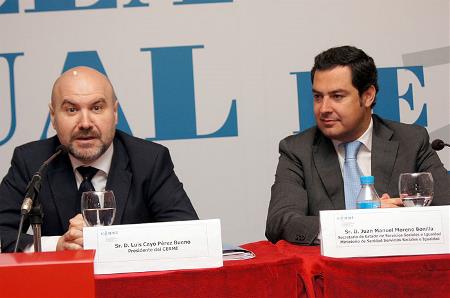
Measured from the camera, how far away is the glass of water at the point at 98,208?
2.44 meters

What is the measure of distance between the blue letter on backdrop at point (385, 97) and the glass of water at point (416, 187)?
1.52m

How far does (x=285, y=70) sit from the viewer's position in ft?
13.8

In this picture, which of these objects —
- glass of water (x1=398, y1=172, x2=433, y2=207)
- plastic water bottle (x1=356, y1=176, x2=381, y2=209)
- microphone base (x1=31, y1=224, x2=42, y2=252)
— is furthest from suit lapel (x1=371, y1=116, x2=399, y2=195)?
microphone base (x1=31, y1=224, x2=42, y2=252)

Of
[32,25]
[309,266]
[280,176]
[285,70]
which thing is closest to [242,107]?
[285,70]

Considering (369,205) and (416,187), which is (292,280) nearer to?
(369,205)

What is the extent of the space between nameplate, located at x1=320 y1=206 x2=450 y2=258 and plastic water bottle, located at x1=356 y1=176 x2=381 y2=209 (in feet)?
1.28

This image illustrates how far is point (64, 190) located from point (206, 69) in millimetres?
1330

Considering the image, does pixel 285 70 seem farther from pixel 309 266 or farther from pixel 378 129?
pixel 309 266

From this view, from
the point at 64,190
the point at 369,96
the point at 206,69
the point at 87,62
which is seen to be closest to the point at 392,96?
the point at 369,96

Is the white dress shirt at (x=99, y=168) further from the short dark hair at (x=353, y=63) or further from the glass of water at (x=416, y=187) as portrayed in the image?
the glass of water at (x=416, y=187)

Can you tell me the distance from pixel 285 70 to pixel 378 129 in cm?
84

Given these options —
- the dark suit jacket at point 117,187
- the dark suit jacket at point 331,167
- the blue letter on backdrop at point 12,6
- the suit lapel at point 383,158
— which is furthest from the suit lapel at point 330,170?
the blue letter on backdrop at point 12,6

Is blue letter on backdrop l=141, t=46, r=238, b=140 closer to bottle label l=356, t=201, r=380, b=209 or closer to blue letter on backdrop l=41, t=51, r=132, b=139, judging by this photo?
blue letter on backdrop l=41, t=51, r=132, b=139

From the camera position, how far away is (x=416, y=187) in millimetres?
2697
